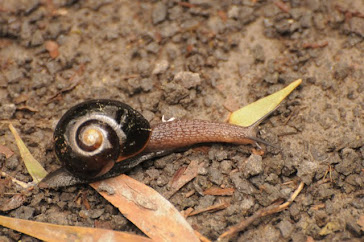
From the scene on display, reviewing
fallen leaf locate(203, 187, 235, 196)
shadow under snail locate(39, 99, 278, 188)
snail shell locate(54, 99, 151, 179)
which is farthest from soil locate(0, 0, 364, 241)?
snail shell locate(54, 99, 151, 179)

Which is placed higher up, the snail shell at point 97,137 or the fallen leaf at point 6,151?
the snail shell at point 97,137

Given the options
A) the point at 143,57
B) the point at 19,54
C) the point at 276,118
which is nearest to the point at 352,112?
the point at 276,118

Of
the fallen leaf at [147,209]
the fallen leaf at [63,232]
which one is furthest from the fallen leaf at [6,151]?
the fallen leaf at [147,209]

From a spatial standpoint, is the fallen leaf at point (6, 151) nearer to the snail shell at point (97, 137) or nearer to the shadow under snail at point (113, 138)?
the shadow under snail at point (113, 138)

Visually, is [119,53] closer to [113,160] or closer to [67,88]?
[67,88]

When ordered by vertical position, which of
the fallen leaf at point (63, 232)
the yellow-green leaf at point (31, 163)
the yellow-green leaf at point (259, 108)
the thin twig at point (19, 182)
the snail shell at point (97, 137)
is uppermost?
the snail shell at point (97, 137)

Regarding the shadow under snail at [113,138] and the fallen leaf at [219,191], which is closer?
the shadow under snail at [113,138]
